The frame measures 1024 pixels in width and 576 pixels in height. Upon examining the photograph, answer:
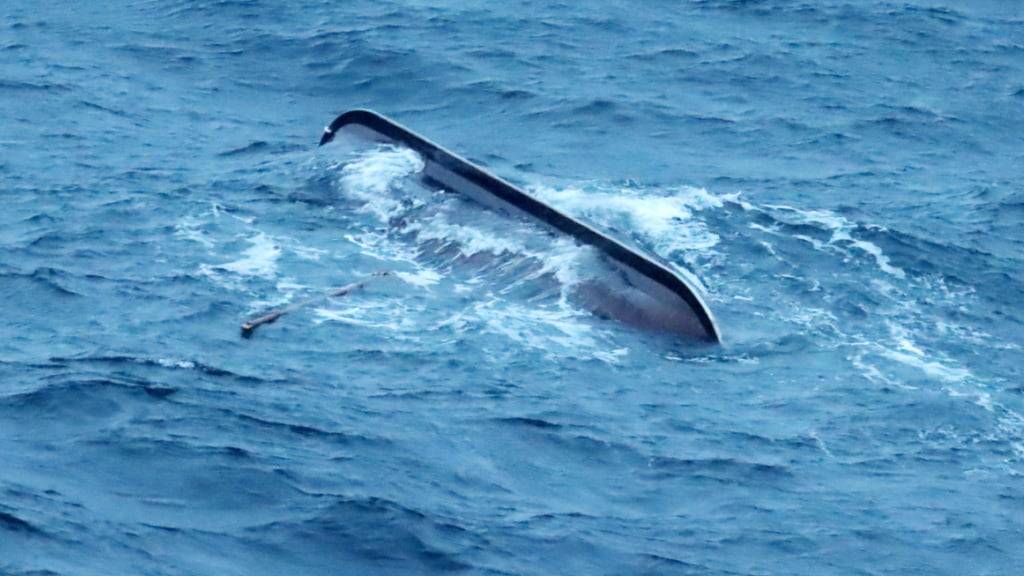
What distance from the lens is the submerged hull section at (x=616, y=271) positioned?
2541cm

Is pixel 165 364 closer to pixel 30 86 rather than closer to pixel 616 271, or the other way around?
pixel 616 271

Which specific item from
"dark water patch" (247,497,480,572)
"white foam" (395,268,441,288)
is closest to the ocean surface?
"dark water patch" (247,497,480,572)

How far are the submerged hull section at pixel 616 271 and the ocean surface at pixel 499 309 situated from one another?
37 cm

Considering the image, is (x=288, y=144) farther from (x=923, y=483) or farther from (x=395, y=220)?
(x=923, y=483)

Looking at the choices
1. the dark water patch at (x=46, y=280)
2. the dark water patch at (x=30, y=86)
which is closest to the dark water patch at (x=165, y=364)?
the dark water patch at (x=46, y=280)

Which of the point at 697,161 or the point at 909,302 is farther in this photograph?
the point at 697,161

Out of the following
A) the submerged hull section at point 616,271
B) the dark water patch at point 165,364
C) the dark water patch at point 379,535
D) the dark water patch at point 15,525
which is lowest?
the dark water patch at point 379,535

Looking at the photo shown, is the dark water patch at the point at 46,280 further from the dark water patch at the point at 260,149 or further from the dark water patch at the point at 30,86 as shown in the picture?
the dark water patch at the point at 30,86

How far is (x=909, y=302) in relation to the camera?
2753 centimetres

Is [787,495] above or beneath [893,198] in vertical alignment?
beneath

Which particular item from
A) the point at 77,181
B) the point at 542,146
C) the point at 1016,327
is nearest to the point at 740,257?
the point at 1016,327

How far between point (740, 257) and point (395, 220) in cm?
637

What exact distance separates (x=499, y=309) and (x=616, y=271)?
2.16 metres

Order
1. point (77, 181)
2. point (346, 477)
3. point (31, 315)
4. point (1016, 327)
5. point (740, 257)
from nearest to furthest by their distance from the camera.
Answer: point (346, 477) < point (31, 315) < point (1016, 327) < point (740, 257) < point (77, 181)
